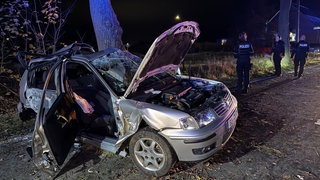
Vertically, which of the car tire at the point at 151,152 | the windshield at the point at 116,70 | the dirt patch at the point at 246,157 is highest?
the windshield at the point at 116,70

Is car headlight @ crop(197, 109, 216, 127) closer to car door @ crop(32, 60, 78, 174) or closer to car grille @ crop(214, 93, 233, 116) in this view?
car grille @ crop(214, 93, 233, 116)

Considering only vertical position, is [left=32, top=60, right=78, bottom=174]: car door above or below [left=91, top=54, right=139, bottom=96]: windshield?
below

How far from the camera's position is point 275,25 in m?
41.1

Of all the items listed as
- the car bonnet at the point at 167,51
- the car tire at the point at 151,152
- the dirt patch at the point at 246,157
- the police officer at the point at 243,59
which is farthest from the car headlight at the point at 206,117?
the police officer at the point at 243,59

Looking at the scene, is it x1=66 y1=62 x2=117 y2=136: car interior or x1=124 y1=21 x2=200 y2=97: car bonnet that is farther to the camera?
x1=66 y1=62 x2=117 y2=136: car interior

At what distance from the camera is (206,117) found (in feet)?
12.3

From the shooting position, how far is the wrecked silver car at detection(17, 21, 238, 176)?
3.66 metres

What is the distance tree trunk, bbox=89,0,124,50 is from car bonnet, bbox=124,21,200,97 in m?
3.35

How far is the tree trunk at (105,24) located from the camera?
7918 mm

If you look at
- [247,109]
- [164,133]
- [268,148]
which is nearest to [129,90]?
[164,133]

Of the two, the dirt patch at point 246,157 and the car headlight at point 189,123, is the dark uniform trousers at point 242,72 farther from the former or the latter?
the car headlight at point 189,123

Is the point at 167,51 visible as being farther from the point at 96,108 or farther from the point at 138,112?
the point at 96,108

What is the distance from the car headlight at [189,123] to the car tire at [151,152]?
1.12 ft

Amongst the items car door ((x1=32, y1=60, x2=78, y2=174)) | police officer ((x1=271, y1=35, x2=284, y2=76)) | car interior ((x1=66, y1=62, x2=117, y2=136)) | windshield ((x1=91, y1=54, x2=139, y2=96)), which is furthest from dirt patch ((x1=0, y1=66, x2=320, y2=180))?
police officer ((x1=271, y1=35, x2=284, y2=76))
